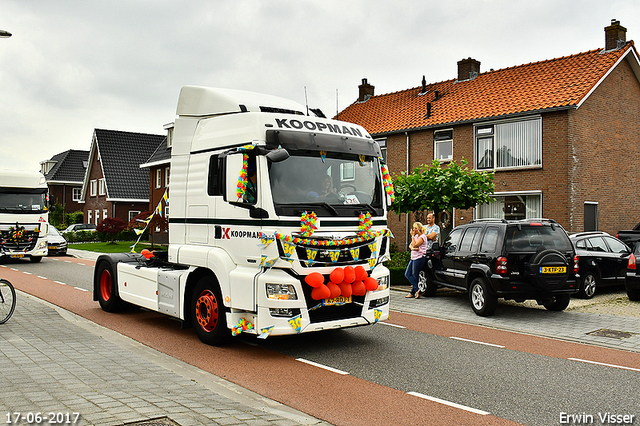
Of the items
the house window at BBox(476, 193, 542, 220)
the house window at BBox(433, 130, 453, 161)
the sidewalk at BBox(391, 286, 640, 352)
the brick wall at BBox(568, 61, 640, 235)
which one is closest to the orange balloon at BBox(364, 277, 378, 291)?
the sidewalk at BBox(391, 286, 640, 352)

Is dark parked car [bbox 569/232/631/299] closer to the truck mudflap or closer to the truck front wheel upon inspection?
the truck mudflap

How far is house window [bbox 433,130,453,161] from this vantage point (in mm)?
23391

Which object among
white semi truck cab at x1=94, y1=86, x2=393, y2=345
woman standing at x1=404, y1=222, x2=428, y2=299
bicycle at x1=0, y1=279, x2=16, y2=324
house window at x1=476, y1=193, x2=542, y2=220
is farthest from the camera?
house window at x1=476, y1=193, x2=542, y2=220

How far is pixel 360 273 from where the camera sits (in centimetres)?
761

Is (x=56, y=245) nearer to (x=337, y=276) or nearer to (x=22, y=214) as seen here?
(x=22, y=214)

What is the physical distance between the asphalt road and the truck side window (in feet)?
7.28

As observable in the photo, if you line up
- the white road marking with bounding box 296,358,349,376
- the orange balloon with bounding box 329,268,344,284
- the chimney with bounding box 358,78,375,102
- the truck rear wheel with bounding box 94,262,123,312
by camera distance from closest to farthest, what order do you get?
the white road marking with bounding box 296,358,349,376 < the orange balloon with bounding box 329,268,344,284 < the truck rear wheel with bounding box 94,262,123,312 < the chimney with bounding box 358,78,375,102

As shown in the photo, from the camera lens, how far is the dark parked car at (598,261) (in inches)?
528

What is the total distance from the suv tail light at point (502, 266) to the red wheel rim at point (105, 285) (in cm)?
732

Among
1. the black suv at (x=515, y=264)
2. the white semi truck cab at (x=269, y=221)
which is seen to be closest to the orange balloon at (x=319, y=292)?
the white semi truck cab at (x=269, y=221)

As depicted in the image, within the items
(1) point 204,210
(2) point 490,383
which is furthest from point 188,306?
(2) point 490,383

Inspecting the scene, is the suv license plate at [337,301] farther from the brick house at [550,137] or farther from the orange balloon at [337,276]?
the brick house at [550,137]

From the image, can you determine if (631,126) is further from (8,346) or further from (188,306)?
(8,346)

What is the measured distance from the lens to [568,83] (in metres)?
20.8
